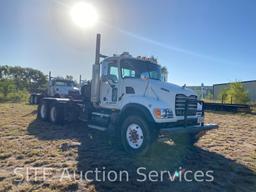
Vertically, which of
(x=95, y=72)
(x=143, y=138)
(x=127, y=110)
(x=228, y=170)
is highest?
(x=95, y=72)

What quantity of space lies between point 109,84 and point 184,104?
259 cm

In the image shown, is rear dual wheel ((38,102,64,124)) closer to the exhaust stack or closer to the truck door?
the exhaust stack

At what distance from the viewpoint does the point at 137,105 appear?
6.10 m

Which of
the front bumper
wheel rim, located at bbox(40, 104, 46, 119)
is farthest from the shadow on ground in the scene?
wheel rim, located at bbox(40, 104, 46, 119)

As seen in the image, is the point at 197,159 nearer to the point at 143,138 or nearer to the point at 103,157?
the point at 143,138

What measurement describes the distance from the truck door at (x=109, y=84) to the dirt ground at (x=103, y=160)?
1.32 meters

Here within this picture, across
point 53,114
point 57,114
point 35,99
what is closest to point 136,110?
point 57,114

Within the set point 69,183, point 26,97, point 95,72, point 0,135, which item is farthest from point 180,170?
point 26,97

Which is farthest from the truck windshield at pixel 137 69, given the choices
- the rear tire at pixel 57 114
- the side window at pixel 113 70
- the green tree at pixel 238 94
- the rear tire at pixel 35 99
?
the green tree at pixel 238 94

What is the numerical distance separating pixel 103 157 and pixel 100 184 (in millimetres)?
1588

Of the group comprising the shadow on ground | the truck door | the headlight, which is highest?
A: the truck door

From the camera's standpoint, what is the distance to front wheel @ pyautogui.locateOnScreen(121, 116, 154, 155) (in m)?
5.72

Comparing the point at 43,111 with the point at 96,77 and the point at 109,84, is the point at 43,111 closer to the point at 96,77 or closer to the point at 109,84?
the point at 96,77

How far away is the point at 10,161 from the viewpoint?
5.12m
